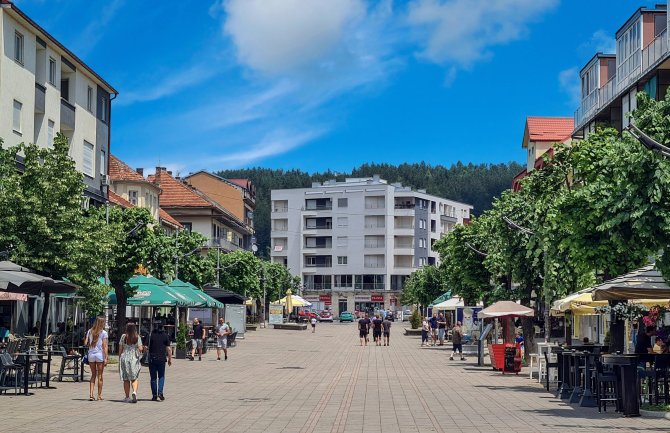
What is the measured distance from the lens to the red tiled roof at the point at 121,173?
253 ft

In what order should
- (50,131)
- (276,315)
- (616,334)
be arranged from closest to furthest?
(616,334) < (50,131) < (276,315)

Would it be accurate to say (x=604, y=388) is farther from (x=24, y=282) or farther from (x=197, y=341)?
(x=197, y=341)

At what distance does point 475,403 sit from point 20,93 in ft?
89.5

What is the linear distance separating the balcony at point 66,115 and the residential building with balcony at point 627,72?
2370cm

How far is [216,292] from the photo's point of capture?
56.4 meters

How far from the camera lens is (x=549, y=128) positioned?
78312 mm

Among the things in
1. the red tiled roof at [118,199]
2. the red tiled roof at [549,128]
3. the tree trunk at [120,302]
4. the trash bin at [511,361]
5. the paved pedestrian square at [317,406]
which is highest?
the red tiled roof at [549,128]

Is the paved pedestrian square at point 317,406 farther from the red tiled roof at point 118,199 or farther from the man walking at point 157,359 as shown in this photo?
the red tiled roof at point 118,199

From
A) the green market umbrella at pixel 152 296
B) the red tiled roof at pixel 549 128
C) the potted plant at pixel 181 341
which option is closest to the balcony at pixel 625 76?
the red tiled roof at pixel 549 128

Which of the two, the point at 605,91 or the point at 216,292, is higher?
the point at 605,91

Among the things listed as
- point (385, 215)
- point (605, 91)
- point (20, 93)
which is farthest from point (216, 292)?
point (385, 215)

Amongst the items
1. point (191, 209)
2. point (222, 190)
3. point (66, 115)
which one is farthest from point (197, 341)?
point (222, 190)

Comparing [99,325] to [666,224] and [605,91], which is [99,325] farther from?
[605,91]

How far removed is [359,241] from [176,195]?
47200 millimetres
